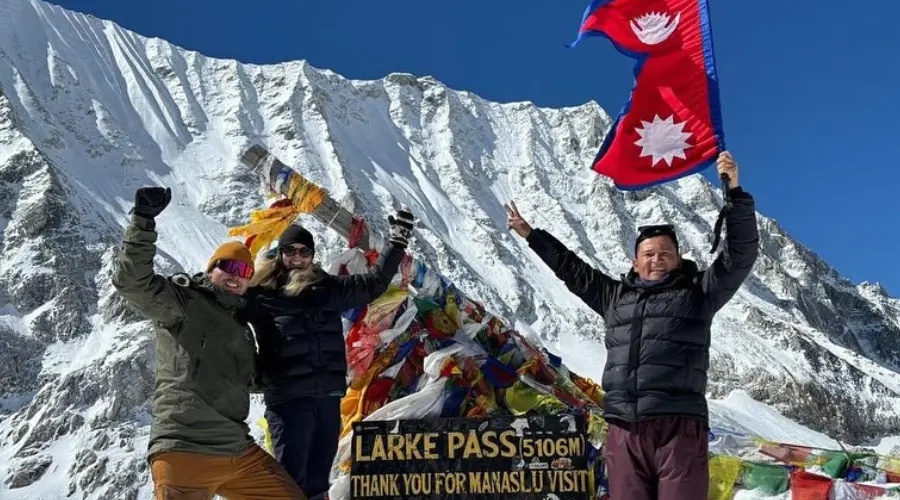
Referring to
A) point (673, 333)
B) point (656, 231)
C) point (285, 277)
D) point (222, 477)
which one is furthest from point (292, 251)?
point (673, 333)

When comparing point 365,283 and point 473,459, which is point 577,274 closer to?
point 365,283

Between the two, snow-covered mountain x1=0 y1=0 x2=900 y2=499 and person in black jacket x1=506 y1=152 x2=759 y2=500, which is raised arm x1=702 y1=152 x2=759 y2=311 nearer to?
person in black jacket x1=506 y1=152 x2=759 y2=500

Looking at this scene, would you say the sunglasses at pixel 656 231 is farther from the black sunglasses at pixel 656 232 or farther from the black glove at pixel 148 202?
the black glove at pixel 148 202

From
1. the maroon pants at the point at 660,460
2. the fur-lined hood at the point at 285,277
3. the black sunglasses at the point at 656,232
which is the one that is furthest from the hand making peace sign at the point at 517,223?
the maroon pants at the point at 660,460

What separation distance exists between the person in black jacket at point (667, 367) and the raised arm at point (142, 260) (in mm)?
1891

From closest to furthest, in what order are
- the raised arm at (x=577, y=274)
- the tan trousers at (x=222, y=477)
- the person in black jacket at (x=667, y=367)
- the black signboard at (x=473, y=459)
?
the person in black jacket at (x=667, y=367)
the tan trousers at (x=222, y=477)
the raised arm at (x=577, y=274)
the black signboard at (x=473, y=459)

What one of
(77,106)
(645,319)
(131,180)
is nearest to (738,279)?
(645,319)

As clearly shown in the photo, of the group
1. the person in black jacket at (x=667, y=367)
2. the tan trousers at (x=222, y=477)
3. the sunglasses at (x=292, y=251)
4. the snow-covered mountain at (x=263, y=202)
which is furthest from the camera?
the snow-covered mountain at (x=263, y=202)

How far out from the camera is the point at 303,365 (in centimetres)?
408

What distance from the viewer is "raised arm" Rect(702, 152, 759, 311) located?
3443mm

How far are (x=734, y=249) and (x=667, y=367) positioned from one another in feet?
1.81

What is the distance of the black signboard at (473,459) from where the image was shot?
182 inches

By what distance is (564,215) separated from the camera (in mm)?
84000

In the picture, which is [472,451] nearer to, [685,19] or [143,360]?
[685,19]
